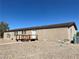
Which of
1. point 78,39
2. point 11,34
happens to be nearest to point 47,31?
point 78,39

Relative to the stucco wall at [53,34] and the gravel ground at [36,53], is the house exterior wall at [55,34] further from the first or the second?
the gravel ground at [36,53]

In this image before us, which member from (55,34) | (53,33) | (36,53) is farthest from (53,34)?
(36,53)

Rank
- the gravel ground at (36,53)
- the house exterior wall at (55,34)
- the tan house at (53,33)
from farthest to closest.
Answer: the tan house at (53,33) → the house exterior wall at (55,34) → the gravel ground at (36,53)

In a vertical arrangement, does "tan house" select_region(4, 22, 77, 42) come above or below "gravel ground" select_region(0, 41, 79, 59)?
above

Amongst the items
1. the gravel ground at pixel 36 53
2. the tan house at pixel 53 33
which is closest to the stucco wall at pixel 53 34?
the tan house at pixel 53 33

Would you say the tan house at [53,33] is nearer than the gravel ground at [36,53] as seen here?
No

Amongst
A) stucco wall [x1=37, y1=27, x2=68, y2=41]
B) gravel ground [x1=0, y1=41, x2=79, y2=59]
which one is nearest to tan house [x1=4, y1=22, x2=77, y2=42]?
stucco wall [x1=37, y1=27, x2=68, y2=41]

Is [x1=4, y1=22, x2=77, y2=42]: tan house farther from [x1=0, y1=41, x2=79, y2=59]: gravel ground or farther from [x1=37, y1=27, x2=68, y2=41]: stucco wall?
[x1=0, y1=41, x2=79, y2=59]: gravel ground

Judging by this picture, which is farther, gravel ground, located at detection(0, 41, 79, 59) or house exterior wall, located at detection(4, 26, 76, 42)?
house exterior wall, located at detection(4, 26, 76, 42)

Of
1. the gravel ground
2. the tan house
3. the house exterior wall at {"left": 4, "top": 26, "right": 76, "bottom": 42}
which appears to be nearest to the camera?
the gravel ground

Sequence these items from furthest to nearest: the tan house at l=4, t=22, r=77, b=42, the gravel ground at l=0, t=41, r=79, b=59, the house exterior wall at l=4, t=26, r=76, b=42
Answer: the tan house at l=4, t=22, r=77, b=42 < the house exterior wall at l=4, t=26, r=76, b=42 < the gravel ground at l=0, t=41, r=79, b=59

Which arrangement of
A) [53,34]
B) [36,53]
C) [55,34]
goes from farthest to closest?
1. [53,34]
2. [55,34]
3. [36,53]

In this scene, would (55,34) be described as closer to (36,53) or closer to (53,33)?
(53,33)

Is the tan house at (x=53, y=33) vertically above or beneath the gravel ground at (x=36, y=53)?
above
